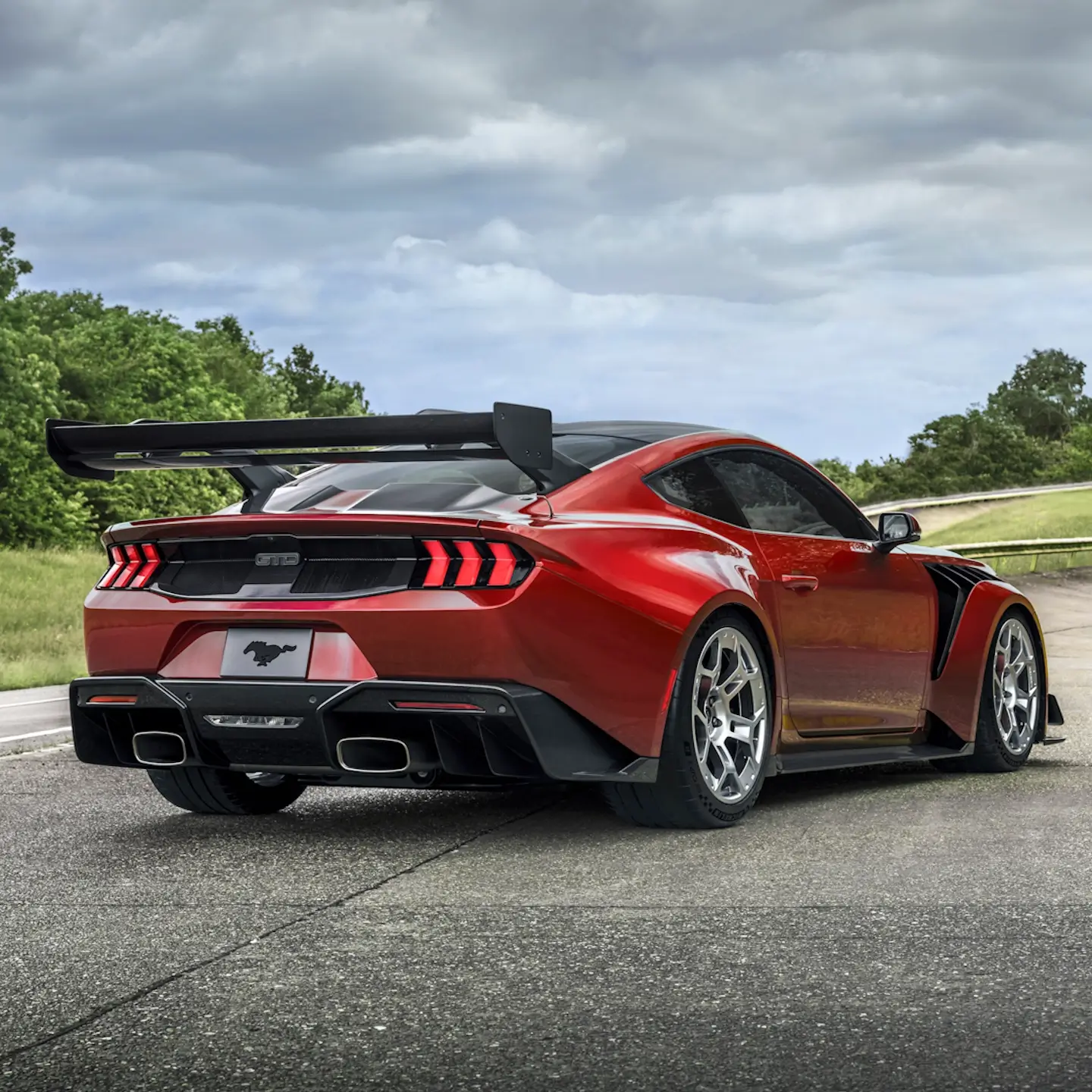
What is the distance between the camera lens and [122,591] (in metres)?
6.30

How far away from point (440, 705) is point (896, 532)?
111 inches

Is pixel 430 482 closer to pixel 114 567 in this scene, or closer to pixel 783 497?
pixel 114 567

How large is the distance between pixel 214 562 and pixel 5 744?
4322 mm

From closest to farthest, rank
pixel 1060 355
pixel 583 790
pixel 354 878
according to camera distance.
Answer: pixel 354 878 < pixel 583 790 < pixel 1060 355

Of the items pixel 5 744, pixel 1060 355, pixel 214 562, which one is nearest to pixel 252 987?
pixel 214 562

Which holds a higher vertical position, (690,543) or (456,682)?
(690,543)

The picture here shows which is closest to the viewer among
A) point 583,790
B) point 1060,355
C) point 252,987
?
point 252,987

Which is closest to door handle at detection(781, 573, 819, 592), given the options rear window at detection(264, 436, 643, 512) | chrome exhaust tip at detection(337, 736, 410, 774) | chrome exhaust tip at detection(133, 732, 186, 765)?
rear window at detection(264, 436, 643, 512)

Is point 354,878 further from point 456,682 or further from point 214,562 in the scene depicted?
point 214,562

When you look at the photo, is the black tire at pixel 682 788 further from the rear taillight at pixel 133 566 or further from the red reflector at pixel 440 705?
the rear taillight at pixel 133 566

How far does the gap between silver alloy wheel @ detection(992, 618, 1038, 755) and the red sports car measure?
1.37 metres

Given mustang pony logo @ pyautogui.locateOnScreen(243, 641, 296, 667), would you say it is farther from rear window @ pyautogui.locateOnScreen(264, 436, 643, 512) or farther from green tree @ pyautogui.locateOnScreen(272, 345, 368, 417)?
green tree @ pyautogui.locateOnScreen(272, 345, 368, 417)

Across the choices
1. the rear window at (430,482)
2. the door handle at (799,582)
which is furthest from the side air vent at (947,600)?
the rear window at (430,482)

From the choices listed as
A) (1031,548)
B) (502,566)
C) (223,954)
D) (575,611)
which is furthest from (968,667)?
(1031,548)
